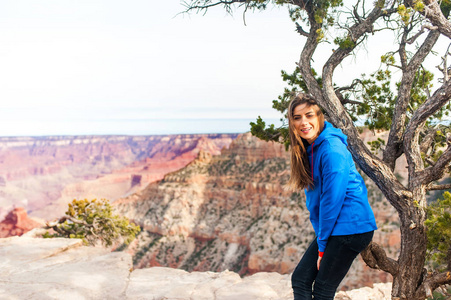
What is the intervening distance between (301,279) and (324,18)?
4.58 metres

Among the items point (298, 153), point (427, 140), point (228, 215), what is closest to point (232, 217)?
point (228, 215)

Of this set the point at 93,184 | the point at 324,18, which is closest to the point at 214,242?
the point at 324,18

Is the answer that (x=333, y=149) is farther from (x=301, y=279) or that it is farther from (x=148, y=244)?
(x=148, y=244)

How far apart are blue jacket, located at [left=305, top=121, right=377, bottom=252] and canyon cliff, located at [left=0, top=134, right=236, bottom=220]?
118 metres

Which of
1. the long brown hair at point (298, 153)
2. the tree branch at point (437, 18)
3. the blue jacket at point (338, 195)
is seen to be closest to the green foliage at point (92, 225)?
the long brown hair at point (298, 153)

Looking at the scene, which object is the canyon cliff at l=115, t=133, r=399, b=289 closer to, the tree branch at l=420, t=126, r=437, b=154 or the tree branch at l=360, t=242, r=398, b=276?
the tree branch at l=420, t=126, r=437, b=154

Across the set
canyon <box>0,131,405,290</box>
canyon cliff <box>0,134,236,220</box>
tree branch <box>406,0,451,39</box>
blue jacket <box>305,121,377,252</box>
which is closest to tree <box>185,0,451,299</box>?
tree branch <box>406,0,451,39</box>

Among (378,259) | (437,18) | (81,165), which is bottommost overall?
(81,165)

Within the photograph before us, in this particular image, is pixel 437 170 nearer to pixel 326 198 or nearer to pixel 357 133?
pixel 357 133

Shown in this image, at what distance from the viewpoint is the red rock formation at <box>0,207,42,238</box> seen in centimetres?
4534

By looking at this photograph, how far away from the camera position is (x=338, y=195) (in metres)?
2.63

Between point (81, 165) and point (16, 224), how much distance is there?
13194cm

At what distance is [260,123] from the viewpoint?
20.6ft

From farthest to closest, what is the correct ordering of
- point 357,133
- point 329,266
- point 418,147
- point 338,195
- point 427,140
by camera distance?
1. point 427,140
2. point 357,133
3. point 418,147
4. point 329,266
5. point 338,195
